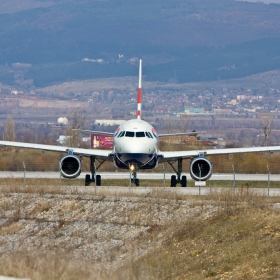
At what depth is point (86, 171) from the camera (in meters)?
65.3

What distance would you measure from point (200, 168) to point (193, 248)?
61.8 feet

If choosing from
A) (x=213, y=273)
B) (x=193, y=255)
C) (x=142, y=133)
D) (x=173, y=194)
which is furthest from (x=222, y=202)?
(x=142, y=133)

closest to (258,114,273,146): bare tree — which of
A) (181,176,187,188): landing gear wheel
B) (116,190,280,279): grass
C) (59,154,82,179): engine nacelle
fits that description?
(181,176,187,188): landing gear wheel

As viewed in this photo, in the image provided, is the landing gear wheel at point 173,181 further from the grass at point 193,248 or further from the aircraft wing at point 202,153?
the grass at point 193,248

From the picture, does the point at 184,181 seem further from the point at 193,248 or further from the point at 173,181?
the point at 193,248

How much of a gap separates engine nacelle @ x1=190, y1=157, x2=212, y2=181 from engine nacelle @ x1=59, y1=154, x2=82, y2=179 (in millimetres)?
5547

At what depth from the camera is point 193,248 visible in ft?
91.6

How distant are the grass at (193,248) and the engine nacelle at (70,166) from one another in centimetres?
1064

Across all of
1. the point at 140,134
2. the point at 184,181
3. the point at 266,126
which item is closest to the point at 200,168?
the point at 184,181

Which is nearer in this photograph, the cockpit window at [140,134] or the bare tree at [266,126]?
the cockpit window at [140,134]

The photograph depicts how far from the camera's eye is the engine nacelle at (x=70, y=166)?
1848 inches

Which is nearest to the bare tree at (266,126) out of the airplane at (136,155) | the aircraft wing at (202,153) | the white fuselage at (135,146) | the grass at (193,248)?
the aircraft wing at (202,153)

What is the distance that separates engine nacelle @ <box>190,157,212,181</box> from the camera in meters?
46.4

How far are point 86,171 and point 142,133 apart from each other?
18136mm
